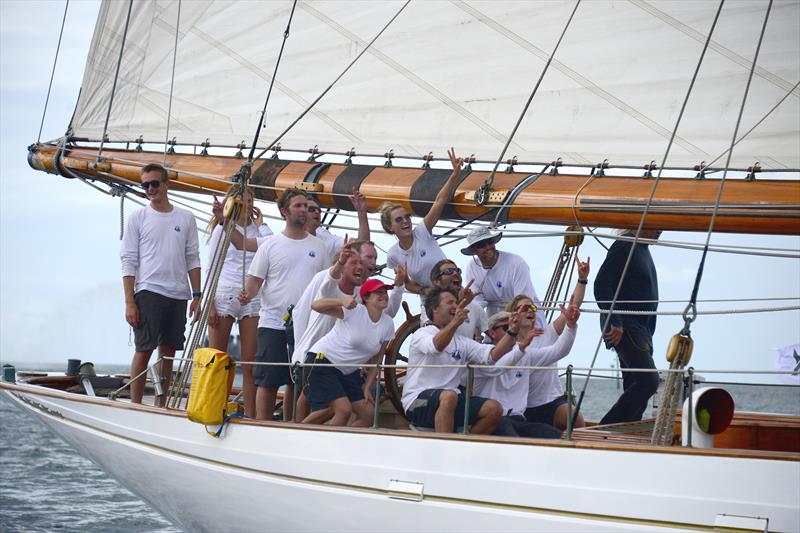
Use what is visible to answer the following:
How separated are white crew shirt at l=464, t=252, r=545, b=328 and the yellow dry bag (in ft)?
5.00

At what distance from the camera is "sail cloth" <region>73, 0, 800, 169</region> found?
590 cm

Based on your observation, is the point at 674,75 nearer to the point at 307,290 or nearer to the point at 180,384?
the point at 307,290

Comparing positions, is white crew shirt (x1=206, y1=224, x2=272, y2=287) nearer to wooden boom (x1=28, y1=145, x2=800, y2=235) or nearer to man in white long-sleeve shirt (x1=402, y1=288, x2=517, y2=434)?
wooden boom (x1=28, y1=145, x2=800, y2=235)

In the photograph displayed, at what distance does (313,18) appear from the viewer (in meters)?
7.85

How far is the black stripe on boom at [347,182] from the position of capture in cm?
713

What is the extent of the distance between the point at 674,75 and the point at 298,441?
300 cm

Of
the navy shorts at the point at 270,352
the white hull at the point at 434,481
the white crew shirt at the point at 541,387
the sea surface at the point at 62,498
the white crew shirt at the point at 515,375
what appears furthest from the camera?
the sea surface at the point at 62,498

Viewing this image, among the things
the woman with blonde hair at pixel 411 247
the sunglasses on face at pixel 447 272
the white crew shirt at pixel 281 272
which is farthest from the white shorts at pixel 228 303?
the sunglasses on face at pixel 447 272

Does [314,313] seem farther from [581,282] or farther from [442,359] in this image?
[581,282]

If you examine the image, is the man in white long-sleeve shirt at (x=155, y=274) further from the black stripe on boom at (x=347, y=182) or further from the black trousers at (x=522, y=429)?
the black trousers at (x=522, y=429)

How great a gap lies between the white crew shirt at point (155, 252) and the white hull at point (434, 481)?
814 millimetres

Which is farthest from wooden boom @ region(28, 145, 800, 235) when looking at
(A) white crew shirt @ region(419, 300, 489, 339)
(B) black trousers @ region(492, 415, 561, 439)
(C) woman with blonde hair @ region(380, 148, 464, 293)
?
(B) black trousers @ region(492, 415, 561, 439)

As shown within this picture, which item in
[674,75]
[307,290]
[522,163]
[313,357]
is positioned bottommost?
[313,357]

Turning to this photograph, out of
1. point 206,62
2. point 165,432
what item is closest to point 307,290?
point 165,432
